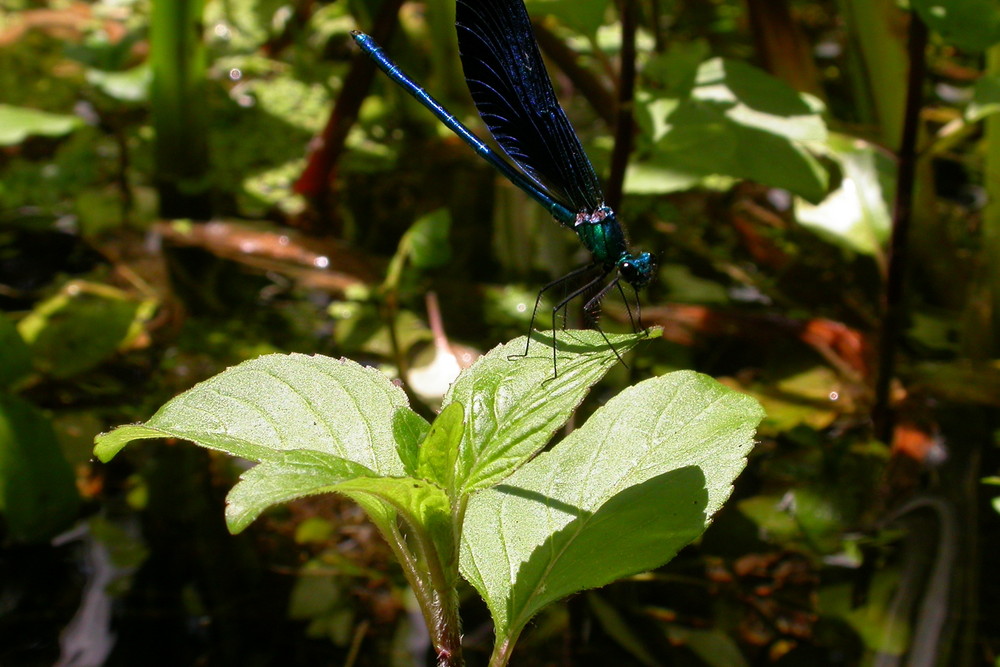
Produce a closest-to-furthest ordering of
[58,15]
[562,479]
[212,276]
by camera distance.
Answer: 1. [562,479]
2. [212,276]
3. [58,15]

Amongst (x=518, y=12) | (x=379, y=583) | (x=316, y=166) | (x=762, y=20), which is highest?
(x=518, y=12)

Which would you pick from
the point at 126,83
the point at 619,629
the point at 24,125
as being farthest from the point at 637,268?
the point at 126,83

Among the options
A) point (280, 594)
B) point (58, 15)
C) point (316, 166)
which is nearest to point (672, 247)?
point (316, 166)

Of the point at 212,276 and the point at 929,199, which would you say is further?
the point at 212,276

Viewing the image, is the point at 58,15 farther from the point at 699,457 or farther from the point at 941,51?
the point at 699,457

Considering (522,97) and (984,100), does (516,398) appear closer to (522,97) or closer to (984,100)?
(522,97)

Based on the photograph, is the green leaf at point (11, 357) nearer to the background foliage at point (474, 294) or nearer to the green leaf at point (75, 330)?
the background foliage at point (474, 294)

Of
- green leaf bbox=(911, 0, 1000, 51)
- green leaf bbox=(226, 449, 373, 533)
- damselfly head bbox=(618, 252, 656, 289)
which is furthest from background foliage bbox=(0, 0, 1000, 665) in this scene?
green leaf bbox=(226, 449, 373, 533)

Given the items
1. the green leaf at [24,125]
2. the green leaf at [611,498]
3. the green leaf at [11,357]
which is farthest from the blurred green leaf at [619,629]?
the green leaf at [24,125]
